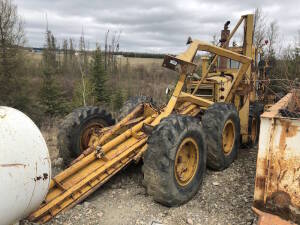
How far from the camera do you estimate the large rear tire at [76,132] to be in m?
5.29

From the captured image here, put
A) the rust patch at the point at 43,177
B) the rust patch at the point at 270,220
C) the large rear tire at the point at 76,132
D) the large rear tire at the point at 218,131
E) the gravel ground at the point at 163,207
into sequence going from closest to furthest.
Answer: the rust patch at the point at 43,177
the rust patch at the point at 270,220
the gravel ground at the point at 163,207
the large rear tire at the point at 218,131
the large rear tire at the point at 76,132

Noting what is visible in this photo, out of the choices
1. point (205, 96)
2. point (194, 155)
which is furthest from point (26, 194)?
point (205, 96)

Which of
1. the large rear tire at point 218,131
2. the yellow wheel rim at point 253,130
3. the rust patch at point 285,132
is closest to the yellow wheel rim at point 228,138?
the large rear tire at point 218,131

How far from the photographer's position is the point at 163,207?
3.95 m

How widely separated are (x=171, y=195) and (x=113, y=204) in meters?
0.93

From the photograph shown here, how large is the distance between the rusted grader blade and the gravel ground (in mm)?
167

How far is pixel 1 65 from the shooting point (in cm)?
1577

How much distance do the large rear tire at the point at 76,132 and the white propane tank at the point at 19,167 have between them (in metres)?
2.39

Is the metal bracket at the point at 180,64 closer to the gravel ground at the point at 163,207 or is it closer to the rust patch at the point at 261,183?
the gravel ground at the point at 163,207

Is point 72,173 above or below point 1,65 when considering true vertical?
below

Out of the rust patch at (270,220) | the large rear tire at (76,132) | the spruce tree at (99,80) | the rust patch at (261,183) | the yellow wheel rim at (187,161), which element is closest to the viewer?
the rust patch at (270,220)

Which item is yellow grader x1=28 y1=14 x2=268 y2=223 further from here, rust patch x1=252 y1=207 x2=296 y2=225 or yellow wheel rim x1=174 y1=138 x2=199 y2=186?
rust patch x1=252 y1=207 x2=296 y2=225

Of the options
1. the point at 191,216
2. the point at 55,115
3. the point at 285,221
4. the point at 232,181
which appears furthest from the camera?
the point at 55,115

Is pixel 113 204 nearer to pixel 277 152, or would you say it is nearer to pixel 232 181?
pixel 232 181
